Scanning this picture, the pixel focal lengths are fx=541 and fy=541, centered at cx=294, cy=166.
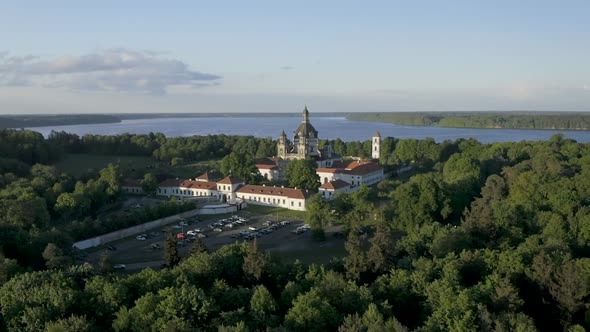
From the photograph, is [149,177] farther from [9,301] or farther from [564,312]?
[564,312]

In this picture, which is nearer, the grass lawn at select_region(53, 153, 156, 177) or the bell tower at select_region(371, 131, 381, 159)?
the grass lawn at select_region(53, 153, 156, 177)

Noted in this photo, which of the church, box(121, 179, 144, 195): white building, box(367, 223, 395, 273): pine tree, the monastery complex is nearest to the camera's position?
box(367, 223, 395, 273): pine tree

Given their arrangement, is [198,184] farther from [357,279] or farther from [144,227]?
[357,279]

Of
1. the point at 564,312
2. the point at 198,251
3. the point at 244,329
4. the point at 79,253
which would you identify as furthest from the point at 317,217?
the point at 244,329

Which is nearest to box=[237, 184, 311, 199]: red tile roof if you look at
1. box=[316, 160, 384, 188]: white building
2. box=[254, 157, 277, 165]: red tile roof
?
box=[316, 160, 384, 188]: white building

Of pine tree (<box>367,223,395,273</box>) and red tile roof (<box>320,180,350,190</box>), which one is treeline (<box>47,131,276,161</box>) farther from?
pine tree (<box>367,223,395,273</box>)

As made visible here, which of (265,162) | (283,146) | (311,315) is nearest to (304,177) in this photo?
(265,162)

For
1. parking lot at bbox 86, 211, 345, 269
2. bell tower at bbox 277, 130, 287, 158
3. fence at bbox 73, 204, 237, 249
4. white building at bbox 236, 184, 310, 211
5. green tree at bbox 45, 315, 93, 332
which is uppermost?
bell tower at bbox 277, 130, 287, 158
